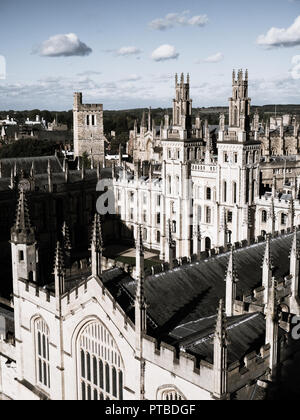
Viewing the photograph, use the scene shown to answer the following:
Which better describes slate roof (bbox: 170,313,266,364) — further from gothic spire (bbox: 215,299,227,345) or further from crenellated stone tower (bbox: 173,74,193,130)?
crenellated stone tower (bbox: 173,74,193,130)

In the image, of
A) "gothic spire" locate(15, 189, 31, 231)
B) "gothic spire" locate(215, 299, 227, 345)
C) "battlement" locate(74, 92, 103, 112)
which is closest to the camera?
"gothic spire" locate(215, 299, 227, 345)

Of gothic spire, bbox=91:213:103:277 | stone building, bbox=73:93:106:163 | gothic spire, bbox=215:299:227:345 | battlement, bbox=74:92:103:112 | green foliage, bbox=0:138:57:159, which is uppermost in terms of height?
battlement, bbox=74:92:103:112

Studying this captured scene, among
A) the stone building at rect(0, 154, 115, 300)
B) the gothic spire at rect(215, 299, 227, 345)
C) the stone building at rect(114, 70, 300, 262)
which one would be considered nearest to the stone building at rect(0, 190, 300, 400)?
the gothic spire at rect(215, 299, 227, 345)

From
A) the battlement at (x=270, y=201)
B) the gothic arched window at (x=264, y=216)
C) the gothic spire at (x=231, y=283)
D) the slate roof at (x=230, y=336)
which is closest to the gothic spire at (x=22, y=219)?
the slate roof at (x=230, y=336)

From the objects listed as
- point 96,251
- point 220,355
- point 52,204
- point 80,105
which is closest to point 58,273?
point 96,251

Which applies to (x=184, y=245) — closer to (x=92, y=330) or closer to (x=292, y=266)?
(x=292, y=266)

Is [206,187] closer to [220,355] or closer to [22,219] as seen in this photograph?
[22,219]

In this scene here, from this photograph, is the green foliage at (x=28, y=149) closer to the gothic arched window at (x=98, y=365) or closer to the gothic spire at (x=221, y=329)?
the gothic arched window at (x=98, y=365)
